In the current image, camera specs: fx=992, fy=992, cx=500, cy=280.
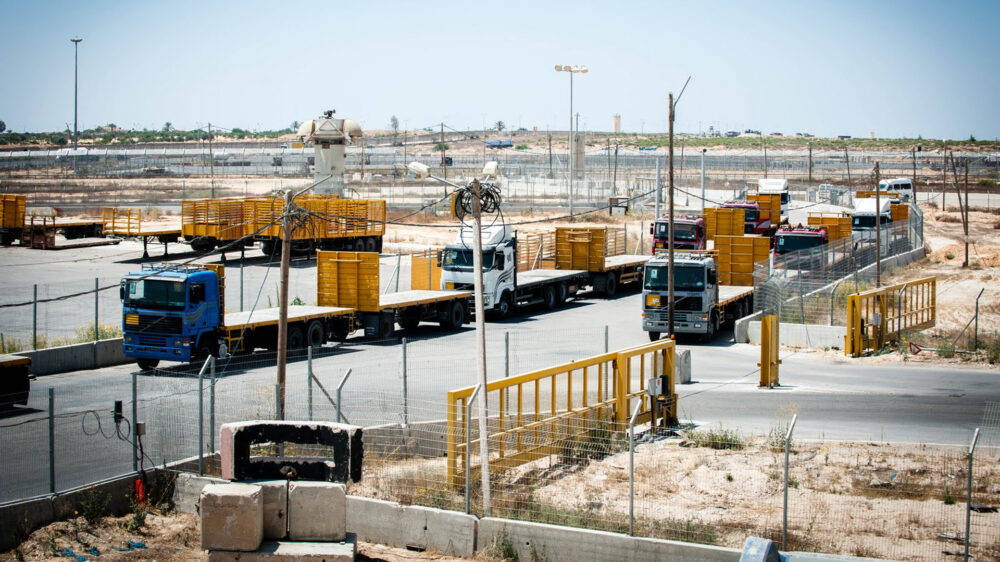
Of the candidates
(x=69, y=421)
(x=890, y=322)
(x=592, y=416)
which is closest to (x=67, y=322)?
(x=69, y=421)

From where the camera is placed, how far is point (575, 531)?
493 inches

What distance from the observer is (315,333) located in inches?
1071

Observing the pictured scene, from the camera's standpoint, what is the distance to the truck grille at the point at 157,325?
78.9 feet

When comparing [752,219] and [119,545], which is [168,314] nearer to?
[119,545]

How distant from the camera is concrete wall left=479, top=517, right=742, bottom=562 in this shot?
11.9m

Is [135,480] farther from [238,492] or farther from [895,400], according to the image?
[895,400]

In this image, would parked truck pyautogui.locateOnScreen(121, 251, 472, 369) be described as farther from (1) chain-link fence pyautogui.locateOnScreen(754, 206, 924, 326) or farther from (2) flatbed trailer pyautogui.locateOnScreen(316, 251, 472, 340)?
(1) chain-link fence pyautogui.locateOnScreen(754, 206, 924, 326)

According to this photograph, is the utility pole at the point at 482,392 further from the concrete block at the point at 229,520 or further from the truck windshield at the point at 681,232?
the truck windshield at the point at 681,232

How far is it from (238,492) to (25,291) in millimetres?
27601

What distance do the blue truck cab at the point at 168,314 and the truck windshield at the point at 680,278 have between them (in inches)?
504

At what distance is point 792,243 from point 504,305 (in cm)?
1897

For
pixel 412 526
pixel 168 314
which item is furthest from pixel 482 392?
pixel 168 314

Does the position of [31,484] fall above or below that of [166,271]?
below

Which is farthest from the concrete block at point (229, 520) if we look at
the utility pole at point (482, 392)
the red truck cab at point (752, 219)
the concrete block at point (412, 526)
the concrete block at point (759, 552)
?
the red truck cab at point (752, 219)
